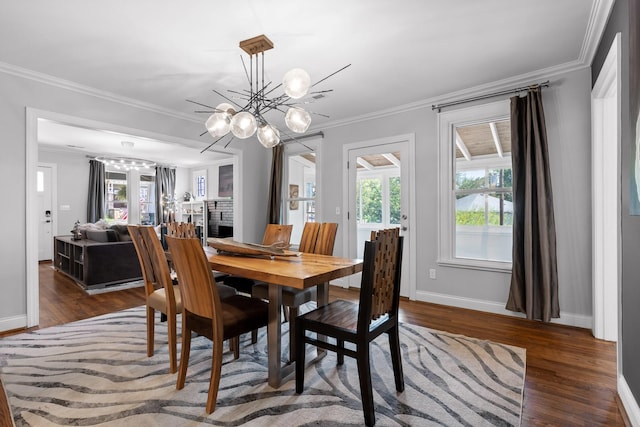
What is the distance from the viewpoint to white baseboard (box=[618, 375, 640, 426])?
59.6 inches

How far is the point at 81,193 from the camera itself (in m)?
7.12

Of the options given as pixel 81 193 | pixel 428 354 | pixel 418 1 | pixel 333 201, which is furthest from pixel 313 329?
pixel 81 193

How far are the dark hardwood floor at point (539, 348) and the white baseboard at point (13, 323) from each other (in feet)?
0.37

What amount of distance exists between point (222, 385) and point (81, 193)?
7.24 meters

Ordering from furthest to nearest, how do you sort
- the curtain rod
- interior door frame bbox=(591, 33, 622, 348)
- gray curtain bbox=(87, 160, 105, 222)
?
gray curtain bbox=(87, 160, 105, 222)
the curtain rod
interior door frame bbox=(591, 33, 622, 348)

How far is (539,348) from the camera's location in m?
2.44

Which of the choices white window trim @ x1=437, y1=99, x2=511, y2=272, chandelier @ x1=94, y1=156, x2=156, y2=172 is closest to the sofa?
chandelier @ x1=94, y1=156, x2=156, y2=172

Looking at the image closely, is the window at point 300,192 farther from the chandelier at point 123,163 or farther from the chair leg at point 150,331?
the chandelier at point 123,163

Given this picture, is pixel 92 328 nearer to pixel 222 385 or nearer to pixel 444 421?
pixel 222 385

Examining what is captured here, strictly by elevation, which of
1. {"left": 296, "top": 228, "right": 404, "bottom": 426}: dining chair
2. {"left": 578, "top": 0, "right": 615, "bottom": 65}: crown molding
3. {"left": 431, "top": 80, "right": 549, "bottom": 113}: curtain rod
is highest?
{"left": 578, "top": 0, "right": 615, "bottom": 65}: crown molding

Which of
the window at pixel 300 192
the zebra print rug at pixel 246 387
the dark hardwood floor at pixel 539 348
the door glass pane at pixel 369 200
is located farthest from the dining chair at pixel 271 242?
the window at pixel 300 192

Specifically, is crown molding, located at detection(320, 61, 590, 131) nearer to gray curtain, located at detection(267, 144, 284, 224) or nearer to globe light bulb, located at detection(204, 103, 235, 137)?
gray curtain, located at detection(267, 144, 284, 224)

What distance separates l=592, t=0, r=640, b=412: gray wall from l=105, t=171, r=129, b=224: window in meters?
9.06

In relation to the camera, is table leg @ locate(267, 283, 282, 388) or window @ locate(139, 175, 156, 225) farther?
window @ locate(139, 175, 156, 225)
